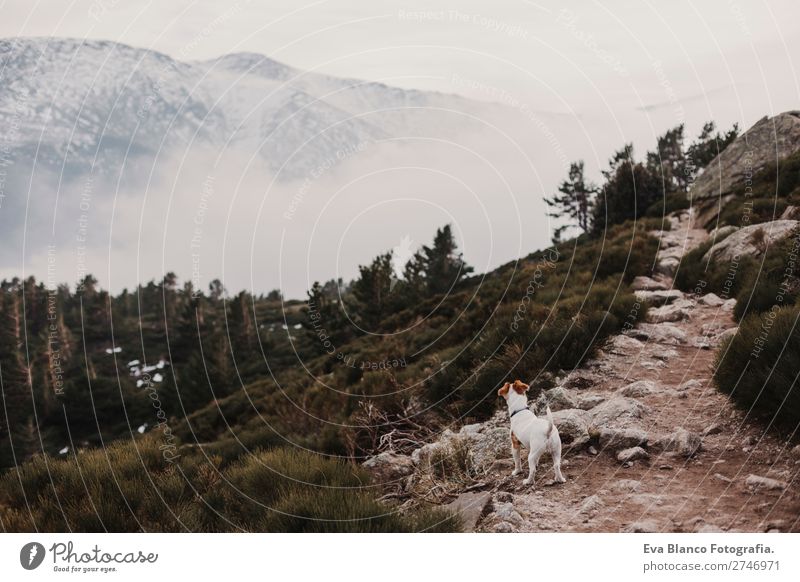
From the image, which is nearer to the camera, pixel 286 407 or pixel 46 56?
pixel 46 56

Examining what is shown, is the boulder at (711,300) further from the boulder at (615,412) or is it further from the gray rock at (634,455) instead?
the gray rock at (634,455)

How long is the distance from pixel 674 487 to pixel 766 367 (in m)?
1.50

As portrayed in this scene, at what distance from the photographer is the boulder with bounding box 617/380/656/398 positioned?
521 centimetres

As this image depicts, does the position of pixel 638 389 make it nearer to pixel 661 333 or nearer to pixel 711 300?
pixel 661 333

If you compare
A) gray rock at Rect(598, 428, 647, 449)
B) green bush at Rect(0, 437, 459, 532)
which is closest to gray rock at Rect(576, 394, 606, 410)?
gray rock at Rect(598, 428, 647, 449)

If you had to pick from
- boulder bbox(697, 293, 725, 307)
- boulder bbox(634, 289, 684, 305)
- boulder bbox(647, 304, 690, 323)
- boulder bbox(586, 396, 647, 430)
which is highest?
boulder bbox(634, 289, 684, 305)

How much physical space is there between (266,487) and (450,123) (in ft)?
17.6

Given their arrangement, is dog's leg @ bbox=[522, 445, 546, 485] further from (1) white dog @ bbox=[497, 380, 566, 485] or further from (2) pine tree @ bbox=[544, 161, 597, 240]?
(2) pine tree @ bbox=[544, 161, 597, 240]

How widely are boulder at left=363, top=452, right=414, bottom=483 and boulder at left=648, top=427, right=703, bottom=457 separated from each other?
2.28 meters

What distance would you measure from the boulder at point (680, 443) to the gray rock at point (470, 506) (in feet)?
4.79

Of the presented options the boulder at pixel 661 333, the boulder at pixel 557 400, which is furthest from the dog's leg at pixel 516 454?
the boulder at pixel 661 333
